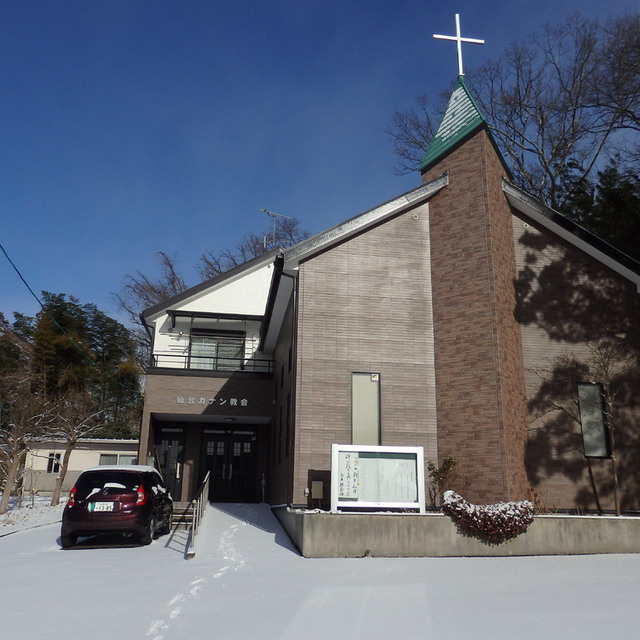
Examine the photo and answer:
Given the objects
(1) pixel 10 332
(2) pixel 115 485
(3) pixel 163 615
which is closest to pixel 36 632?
(3) pixel 163 615

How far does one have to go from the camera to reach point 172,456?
21.2 m

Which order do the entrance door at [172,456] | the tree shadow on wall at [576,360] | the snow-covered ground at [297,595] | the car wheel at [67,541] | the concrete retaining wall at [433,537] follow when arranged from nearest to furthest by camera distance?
the snow-covered ground at [297,595]
the concrete retaining wall at [433,537]
the car wheel at [67,541]
the tree shadow on wall at [576,360]
the entrance door at [172,456]

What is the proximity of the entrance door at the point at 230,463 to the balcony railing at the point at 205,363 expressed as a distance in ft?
7.73

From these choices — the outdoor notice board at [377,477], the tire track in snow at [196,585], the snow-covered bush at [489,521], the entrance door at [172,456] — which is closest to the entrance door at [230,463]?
the entrance door at [172,456]

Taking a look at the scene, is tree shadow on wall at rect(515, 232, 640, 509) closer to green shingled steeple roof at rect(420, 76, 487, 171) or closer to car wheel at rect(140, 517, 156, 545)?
green shingled steeple roof at rect(420, 76, 487, 171)

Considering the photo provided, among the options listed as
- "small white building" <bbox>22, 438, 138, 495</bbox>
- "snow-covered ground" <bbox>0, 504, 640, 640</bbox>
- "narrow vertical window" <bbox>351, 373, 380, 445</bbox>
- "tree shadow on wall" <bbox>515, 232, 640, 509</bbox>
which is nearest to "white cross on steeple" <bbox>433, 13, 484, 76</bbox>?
"tree shadow on wall" <bbox>515, 232, 640, 509</bbox>

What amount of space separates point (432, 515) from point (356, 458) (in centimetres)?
159

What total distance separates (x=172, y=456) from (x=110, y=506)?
35.2 feet

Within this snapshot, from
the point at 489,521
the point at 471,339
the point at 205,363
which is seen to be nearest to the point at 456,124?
the point at 471,339

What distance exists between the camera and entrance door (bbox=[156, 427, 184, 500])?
20844 millimetres

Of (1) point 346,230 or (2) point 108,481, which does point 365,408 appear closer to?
(1) point 346,230

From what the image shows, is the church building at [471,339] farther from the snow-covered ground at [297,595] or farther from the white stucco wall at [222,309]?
the white stucco wall at [222,309]

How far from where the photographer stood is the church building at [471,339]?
12.0 metres

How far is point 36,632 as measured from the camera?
5703mm
